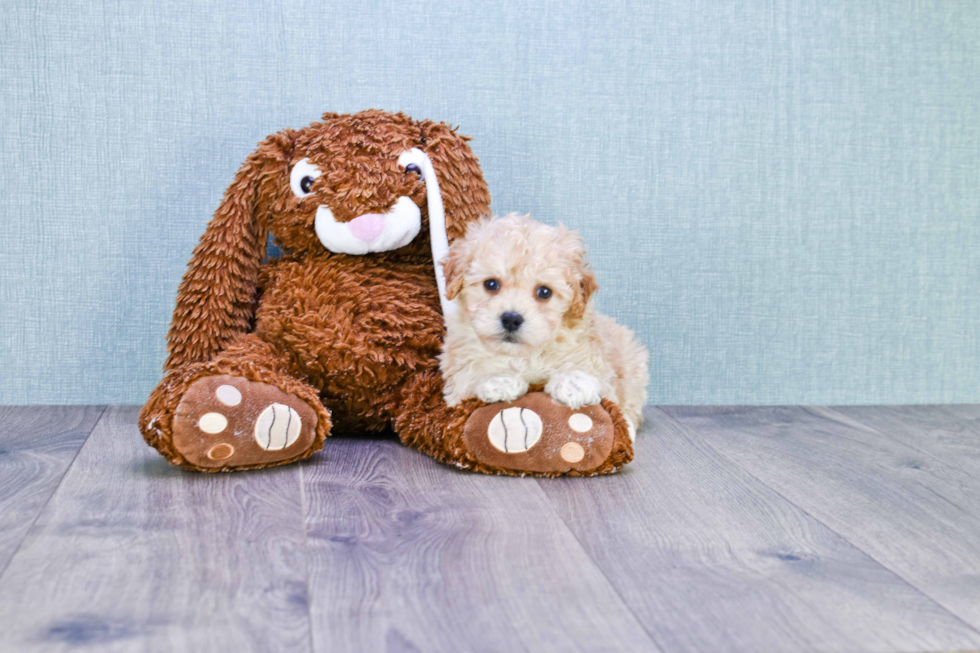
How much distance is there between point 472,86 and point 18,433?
0.95m

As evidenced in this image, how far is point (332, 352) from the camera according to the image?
49.8 inches

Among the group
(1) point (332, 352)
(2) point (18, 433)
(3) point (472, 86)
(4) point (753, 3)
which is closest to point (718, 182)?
(4) point (753, 3)

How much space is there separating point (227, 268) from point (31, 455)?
382mm

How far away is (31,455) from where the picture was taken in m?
1.22

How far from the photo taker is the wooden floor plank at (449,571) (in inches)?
27.7

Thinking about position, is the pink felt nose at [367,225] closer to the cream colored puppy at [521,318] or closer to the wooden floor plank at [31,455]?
the cream colored puppy at [521,318]

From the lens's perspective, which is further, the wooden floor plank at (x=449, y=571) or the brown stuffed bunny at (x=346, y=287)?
the brown stuffed bunny at (x=346, y=287)

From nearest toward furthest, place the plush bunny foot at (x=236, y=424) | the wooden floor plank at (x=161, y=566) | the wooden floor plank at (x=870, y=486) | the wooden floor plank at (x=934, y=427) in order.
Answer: the wooden floor plank at (x=161, y=566), the wooden floor plank at (x=870, y=486), the plush bunny foot at (x=236, y=424), the wooden floor plank at (x=934, y=427)

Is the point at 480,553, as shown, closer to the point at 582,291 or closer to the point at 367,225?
the point at 582,291

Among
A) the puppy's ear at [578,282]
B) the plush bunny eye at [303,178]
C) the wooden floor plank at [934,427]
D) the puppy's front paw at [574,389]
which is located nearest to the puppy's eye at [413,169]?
the plush bunny eye at [303,178]

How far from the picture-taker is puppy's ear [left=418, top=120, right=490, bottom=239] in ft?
4.37

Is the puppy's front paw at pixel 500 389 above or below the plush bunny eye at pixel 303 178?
below

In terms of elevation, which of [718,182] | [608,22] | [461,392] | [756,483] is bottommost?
[756,483]

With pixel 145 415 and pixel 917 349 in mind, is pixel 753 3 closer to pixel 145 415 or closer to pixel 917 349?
pixel 917 349
